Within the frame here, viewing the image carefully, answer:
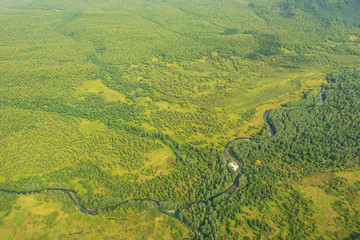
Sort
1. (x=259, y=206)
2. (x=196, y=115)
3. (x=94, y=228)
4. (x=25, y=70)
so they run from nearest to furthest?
(x=94, y=228)
(x=259, y=206)
(x=196, y=115)
(x=25, y=70)

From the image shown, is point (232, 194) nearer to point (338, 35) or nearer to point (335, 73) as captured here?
point (335, 73)

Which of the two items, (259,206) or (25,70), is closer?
(259,206)

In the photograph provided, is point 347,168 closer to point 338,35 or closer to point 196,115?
point 196,115

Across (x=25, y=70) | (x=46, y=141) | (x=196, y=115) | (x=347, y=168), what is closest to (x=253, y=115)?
(x=196, y=115)

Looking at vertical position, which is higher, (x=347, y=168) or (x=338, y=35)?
(x=338, y=35)

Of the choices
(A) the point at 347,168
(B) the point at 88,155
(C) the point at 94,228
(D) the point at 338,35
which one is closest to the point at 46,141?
(B) the point at 88,155

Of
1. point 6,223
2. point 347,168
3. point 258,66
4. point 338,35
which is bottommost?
point 6,223

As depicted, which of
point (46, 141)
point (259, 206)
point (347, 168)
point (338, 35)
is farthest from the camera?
point (338, 35)
